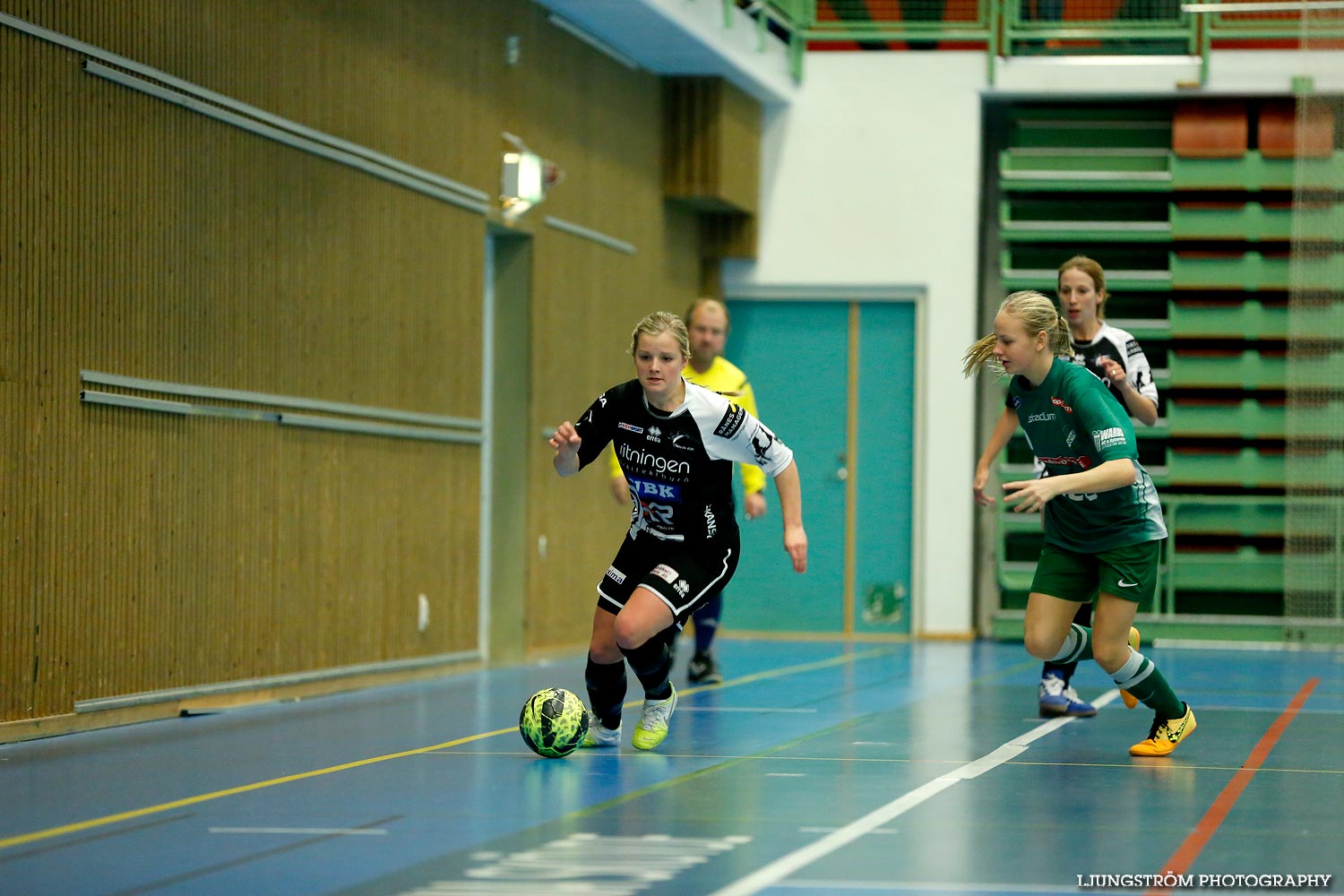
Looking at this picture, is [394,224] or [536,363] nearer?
[394,224]

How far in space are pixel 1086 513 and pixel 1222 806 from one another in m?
1.70

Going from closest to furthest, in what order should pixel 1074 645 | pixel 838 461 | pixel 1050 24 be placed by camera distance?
pixel 1074 645, pixel 1050 24, pixel 838 461

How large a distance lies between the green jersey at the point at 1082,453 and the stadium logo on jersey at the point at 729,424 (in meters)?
1.24

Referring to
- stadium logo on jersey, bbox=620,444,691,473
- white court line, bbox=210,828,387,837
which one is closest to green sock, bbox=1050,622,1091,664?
stadium logo on jersey, bbox=620,444,691,473

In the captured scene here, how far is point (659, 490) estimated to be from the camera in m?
6.81

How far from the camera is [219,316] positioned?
8.64 m

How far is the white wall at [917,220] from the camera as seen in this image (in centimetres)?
1559

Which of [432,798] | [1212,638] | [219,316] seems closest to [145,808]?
[432,798]

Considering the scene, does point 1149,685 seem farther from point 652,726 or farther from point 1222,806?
point 652,726

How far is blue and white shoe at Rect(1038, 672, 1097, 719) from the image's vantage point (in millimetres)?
8492

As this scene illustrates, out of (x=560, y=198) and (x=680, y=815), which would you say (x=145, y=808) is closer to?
(x=680, y=815)

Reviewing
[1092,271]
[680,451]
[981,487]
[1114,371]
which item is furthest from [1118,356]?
[680,451]

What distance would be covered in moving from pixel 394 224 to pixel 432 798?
540 centimetres

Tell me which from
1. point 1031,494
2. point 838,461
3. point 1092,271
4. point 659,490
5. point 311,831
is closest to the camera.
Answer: point 311,831
